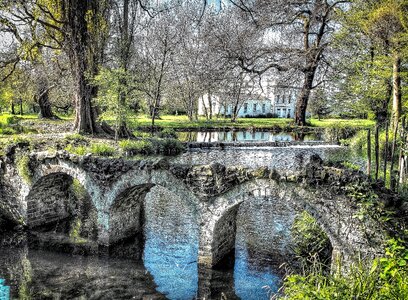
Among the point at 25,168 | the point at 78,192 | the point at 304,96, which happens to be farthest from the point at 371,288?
the point at 304,96

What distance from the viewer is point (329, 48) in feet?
95.0

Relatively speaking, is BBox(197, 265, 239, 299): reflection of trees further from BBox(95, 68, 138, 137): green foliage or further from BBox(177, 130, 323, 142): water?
BBox(177, 130, 323, 142): water

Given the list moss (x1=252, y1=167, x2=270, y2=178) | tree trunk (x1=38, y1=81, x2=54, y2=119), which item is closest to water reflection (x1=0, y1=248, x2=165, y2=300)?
moss (x1=252, y1=167, x2=270, y2=178)

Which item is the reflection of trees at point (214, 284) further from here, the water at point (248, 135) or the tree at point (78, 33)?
the water at point (248, 135)

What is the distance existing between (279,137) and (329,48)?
7.55m

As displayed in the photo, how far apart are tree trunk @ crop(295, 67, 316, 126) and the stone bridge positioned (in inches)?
753

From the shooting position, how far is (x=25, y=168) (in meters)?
11.8

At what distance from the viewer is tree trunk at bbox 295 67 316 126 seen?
102 feet

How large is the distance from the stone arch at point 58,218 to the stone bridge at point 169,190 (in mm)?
31

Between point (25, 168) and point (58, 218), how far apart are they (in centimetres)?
225

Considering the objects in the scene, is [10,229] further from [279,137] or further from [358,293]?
[279,137]

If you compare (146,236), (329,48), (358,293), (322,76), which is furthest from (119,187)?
→ (322,76)

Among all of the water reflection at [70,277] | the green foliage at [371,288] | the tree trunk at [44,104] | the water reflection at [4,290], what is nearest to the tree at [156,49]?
the tree trunk at [44,104]

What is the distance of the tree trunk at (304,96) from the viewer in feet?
102
